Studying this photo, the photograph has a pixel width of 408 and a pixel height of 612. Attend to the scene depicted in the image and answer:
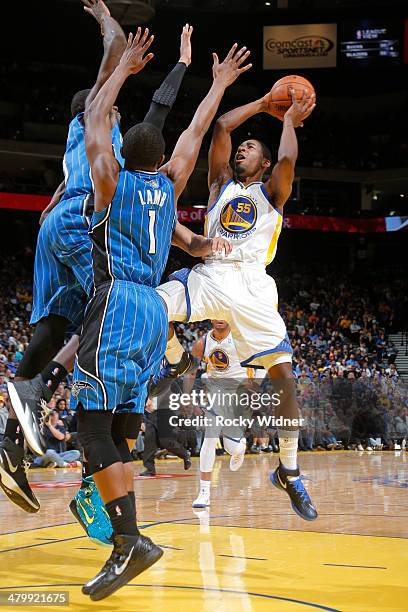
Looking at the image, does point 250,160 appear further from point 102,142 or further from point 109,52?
point 102,142

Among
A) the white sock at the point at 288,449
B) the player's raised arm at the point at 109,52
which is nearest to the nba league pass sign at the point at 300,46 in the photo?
the white sock at the point at 288,449

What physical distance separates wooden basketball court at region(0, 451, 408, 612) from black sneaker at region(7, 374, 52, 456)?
0.80 meters

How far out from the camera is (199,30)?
89.1ft

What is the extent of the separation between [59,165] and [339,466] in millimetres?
15868

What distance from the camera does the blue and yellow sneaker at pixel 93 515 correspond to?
463 cm

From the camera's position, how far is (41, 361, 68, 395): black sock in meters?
5.04

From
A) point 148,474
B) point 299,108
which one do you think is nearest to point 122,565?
point 299,108

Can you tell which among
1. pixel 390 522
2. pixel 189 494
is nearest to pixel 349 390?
pixel 189 494

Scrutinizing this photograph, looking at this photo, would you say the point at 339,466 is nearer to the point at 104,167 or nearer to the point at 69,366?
the point at 69,366

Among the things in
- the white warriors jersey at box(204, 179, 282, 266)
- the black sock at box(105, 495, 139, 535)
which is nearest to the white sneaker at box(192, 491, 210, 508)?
the white warriors jersey at box(204, 179, 282, 266)

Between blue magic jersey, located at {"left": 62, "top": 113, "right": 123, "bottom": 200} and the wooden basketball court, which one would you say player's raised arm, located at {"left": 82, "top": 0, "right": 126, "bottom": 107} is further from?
the wooden basketball court

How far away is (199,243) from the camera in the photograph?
5.16m

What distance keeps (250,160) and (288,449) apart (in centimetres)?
219

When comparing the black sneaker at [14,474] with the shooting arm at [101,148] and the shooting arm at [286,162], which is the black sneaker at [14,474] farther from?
the shooting arm at [286,162]
